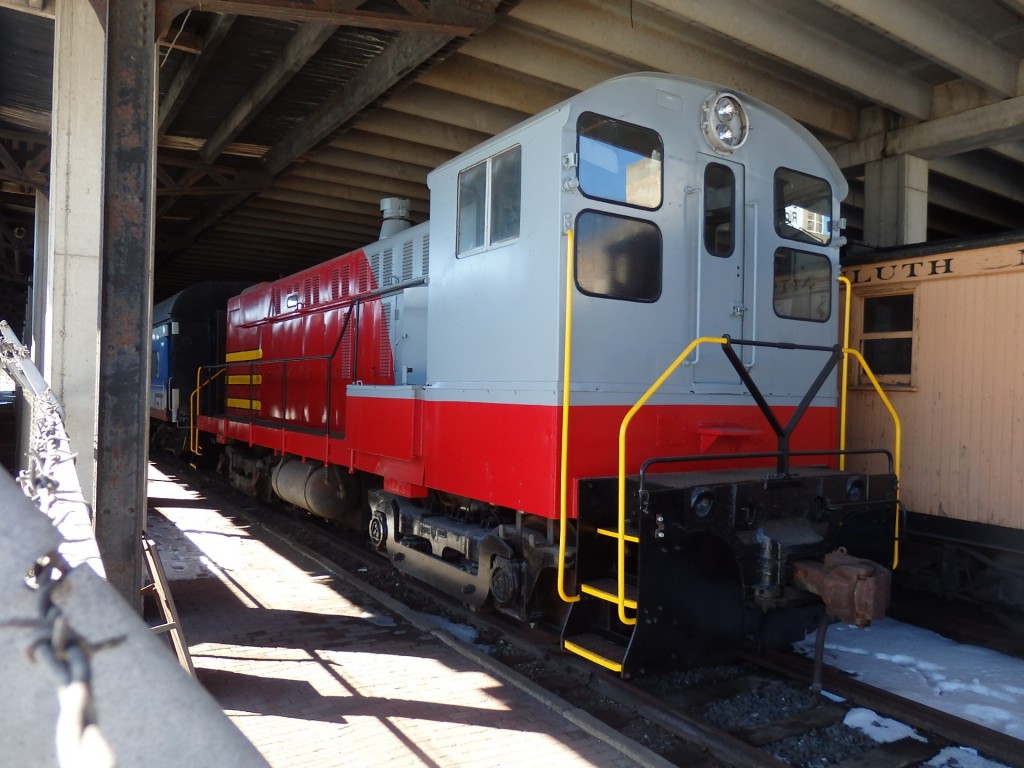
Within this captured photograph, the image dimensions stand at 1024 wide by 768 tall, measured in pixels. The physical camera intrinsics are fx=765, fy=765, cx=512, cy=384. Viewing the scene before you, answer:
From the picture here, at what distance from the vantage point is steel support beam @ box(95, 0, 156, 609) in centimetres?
392

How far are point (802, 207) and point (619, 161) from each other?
170 centimetres

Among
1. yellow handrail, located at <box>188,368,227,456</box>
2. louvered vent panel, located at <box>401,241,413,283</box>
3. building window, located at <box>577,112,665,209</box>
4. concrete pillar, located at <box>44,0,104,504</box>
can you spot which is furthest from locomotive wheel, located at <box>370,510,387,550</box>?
yellow handrail, located at <box>188,368,227,456</box>

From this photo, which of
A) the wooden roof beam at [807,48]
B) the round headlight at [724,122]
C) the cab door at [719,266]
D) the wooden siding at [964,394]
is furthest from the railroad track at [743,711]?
the wooden roof beam at [807,48]

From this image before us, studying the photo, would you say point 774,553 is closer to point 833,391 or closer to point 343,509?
point 833,391

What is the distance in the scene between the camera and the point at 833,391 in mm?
5656

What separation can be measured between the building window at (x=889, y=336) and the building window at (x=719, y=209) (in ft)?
8.65

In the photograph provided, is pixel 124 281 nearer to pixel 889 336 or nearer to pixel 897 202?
pixel 889 336

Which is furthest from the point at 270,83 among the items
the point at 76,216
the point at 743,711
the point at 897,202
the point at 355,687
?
the point at 743,711

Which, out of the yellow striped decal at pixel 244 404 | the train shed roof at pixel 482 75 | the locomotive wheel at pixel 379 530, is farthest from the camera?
the yellow striped decal at pixel 244 404

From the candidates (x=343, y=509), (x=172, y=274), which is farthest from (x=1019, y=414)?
(x=172, y=274)

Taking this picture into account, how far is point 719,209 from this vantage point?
5.00 metres

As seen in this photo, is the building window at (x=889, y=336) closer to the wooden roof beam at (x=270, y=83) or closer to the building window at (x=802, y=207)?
the building window at (x=802, y=207)

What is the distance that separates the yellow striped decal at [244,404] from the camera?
33.4ft

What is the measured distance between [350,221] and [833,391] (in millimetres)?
10523
